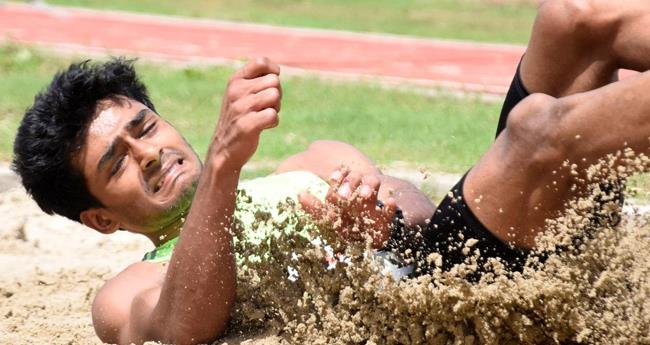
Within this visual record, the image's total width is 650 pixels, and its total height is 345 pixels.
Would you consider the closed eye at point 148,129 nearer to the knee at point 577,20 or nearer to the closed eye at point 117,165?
the closed eye at point 117,165

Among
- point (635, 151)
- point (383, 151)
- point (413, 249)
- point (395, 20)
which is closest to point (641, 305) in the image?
point (635, 151)

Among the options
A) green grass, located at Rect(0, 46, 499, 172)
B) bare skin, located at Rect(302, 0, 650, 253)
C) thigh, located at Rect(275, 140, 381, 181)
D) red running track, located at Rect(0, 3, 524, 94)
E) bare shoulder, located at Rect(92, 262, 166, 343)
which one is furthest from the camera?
red running track, located at Rect(0, 3, 524, 94)

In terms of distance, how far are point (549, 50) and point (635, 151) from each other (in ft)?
1.73

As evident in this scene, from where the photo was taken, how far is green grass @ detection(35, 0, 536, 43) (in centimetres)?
1403

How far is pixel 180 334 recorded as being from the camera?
3.46 metres

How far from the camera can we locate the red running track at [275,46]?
10516mm

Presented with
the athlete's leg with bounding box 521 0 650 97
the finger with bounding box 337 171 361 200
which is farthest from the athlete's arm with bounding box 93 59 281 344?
the athlete's leg with bounding box 521 0 650 97

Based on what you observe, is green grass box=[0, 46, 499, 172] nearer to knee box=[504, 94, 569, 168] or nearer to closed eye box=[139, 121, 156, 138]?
closed eye box=[139, 121, 156, 138]

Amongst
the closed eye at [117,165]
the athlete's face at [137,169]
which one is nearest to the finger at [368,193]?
the athlete's face at [137,169]

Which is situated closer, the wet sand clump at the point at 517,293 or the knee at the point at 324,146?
the wet sand clump at the point at 517,293

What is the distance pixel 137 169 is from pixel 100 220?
0.30 meters

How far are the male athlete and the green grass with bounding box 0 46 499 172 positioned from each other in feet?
8.16

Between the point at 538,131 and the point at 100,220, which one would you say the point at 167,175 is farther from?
the point at 538,131

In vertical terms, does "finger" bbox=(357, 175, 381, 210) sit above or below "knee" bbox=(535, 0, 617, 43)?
below
